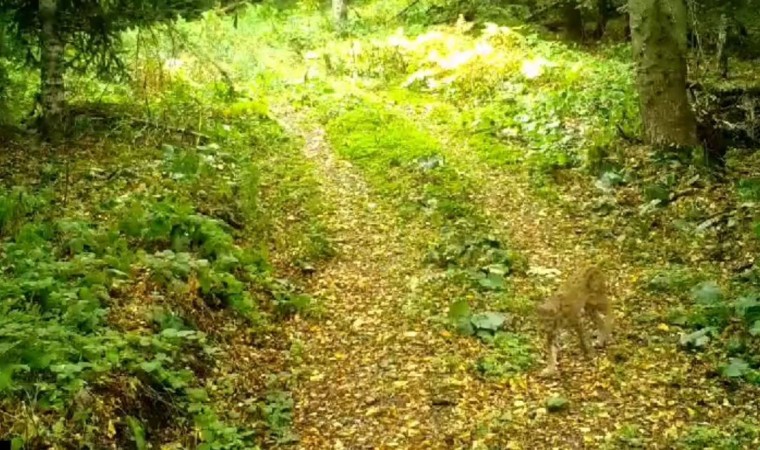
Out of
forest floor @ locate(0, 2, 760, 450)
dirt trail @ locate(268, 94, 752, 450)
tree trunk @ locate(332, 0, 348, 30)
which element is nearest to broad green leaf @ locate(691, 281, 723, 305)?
forest floor @ locate(0, 2, 760, 450)

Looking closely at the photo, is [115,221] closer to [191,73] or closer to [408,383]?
[408,383]

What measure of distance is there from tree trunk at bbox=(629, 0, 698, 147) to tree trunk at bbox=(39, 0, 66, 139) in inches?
302

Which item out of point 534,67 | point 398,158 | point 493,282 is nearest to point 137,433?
point 493,282

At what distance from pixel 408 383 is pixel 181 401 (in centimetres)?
179

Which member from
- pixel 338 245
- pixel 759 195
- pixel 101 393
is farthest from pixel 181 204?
pixel 759 195

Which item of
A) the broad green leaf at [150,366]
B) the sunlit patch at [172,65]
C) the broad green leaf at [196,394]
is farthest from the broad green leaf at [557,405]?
the sunlit patch at [172,65]

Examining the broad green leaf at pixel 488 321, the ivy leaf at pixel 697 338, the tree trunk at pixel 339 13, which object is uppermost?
the tree trunk at pixel 339 13

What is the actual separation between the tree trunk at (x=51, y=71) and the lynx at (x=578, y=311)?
7.51 metres

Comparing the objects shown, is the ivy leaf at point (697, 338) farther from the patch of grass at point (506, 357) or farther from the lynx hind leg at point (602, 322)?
the patch of grass at point (506, 357)

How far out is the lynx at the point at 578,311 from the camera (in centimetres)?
633

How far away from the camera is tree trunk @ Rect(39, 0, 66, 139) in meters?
10.4

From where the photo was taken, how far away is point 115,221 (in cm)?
812

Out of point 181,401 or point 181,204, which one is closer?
point 181,401

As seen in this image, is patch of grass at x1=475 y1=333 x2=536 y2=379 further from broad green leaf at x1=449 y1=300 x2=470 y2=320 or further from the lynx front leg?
the lynx front leg
